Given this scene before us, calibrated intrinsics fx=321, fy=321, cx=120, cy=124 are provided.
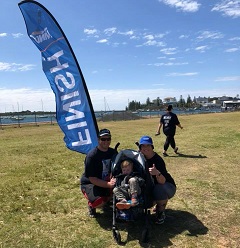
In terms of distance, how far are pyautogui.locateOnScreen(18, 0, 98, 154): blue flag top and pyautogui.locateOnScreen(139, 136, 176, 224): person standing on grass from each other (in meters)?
1.03

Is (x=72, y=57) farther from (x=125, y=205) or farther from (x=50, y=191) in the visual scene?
(x=50, y=191)

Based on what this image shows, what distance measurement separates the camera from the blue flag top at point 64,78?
5625 millimetres

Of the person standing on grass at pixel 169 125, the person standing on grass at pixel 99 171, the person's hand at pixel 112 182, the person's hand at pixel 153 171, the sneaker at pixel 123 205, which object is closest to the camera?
the sneaker at pixel 123 205

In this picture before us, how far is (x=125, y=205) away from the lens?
14.7 feet

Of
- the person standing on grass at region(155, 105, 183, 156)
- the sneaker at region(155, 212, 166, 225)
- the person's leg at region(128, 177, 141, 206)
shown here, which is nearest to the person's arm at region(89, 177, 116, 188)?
the person's leg at region(128, 177, 141, 206)

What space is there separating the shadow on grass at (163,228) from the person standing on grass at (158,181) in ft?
0.65

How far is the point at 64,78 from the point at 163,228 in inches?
119

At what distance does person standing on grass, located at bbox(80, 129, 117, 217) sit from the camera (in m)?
5.23

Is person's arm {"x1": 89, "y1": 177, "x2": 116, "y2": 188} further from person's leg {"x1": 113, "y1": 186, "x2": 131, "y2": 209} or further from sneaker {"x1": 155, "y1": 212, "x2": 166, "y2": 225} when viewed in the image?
sneaker {"x1": 155, "y1": 212, "x2": 166, "y2": 225}

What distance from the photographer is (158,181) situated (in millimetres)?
4969

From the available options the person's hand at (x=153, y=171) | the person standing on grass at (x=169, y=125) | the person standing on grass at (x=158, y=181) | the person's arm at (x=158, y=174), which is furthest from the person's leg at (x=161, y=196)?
the person standing on grass at (x=169, y=125)

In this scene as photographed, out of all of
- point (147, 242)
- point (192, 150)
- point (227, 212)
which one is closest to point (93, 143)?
point (147, 242)

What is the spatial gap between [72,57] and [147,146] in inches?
80.9

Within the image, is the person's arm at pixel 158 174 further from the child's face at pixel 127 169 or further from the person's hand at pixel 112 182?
the person's hand at pixel 112 182
